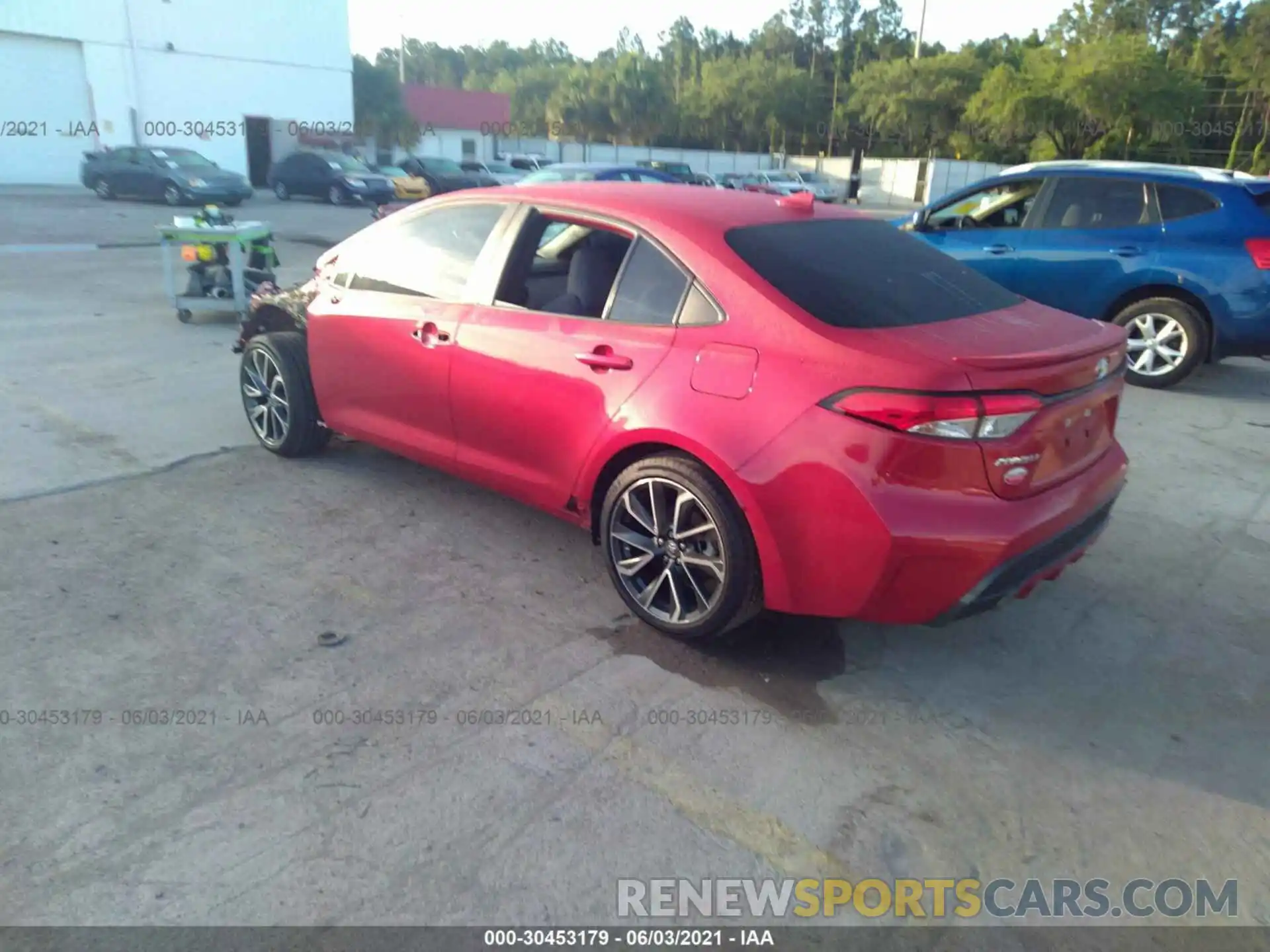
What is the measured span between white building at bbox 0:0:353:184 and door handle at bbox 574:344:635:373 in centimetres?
3367

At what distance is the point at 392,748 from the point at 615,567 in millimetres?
1122

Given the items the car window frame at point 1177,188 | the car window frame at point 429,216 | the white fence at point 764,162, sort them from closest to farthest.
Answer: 1. the car window frame at point 429,216
2. the car window frame at point 1177,188
3. the white fence at point 764,162

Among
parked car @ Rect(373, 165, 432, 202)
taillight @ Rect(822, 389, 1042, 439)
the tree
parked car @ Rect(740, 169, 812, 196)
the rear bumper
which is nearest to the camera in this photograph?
taillight @ Rect(822, 389, 1042, 439)

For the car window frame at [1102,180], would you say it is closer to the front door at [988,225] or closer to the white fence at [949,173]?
the front door at [988,225]

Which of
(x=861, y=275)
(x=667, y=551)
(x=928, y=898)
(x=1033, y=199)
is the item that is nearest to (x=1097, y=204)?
(x=1033, y=199)

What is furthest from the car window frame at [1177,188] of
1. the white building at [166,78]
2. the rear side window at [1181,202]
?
the white building at [166,78]

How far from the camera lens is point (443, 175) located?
29203mm

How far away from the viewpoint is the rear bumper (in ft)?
9.91

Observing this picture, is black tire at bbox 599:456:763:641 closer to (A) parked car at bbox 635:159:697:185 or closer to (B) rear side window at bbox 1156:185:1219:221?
(B) rear side window at bbox 1156:185:1219:221

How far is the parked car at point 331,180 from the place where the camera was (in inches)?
1059

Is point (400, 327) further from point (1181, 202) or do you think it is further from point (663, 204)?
point (1181, 202)

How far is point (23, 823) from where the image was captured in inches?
103

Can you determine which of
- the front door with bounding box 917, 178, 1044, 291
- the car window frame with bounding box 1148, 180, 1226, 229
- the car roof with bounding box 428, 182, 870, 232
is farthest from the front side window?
the car roof with bounding box 428, 182, 870, 232

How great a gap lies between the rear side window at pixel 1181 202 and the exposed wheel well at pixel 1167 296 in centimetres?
54
